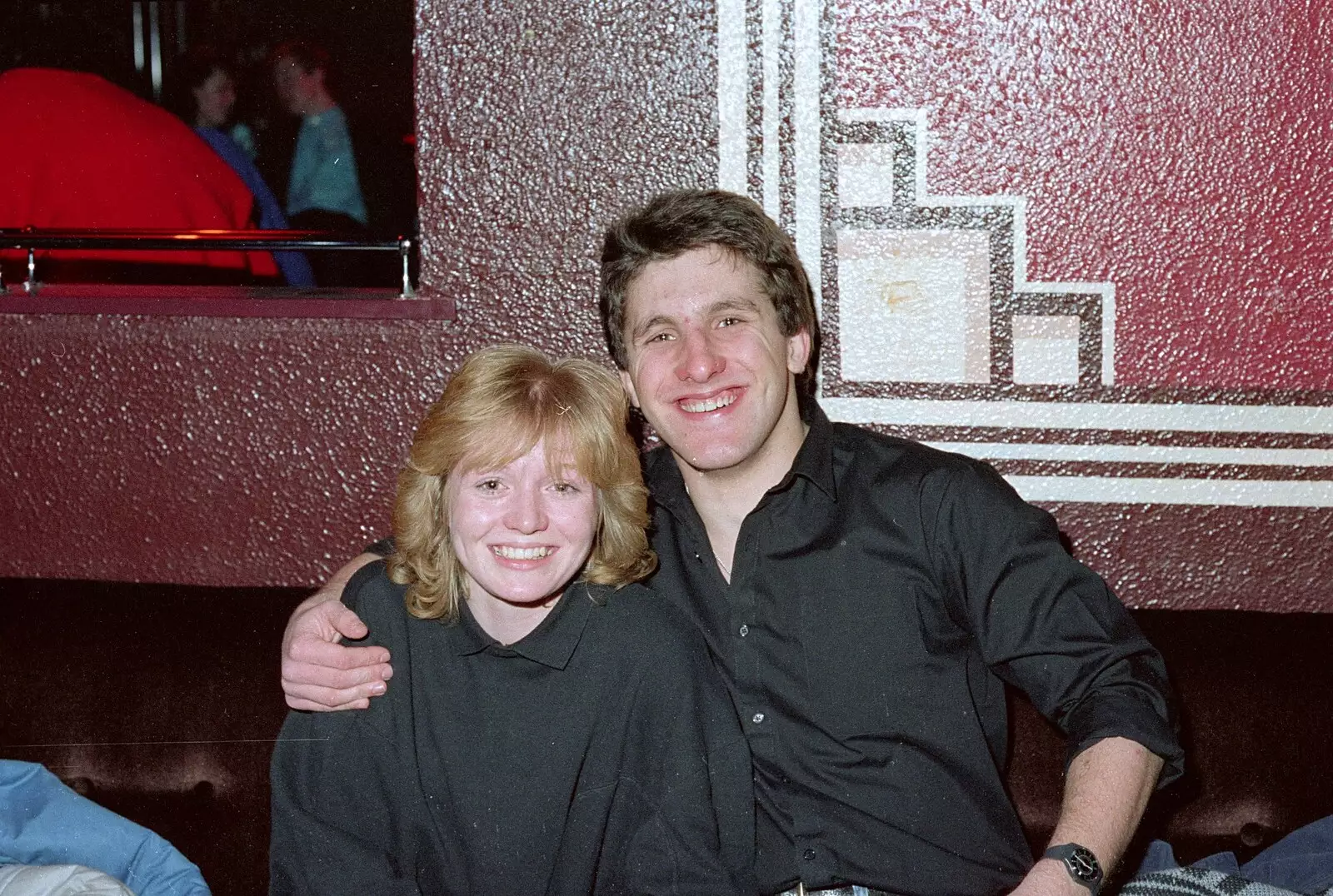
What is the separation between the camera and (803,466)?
62.8 inches

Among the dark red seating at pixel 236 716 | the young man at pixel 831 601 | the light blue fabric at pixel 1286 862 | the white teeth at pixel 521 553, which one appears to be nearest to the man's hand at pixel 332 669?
the young man at pixel 831 601

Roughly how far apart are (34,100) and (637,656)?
165cm

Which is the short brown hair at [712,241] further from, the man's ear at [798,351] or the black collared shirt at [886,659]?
the black collared shirt at [886,659]

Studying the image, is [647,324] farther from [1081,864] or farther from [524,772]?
[1081,864]

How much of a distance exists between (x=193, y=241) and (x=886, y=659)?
131cm

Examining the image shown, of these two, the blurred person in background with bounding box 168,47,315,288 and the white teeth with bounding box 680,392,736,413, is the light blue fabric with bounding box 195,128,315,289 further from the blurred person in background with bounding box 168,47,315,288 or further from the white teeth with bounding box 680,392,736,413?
the white teeth with bounding box 680,392,736,413

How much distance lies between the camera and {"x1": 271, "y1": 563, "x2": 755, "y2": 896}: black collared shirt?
1453 millimetres

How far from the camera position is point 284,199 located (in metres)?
2.61

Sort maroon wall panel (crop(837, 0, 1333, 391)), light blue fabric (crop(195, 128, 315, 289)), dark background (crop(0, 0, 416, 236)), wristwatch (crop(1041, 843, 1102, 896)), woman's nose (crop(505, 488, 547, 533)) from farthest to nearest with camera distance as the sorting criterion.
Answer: light blue fabric (crop(195, 128, 315, 289))
dark background (crop(0, 0, 416, 236))
maroon wall panel (crop(837, 0, 1333, 391))
woman's nose (crop(505, 488, 547, 533))
wristwatch (crop(1041, 843, 1102, 896))

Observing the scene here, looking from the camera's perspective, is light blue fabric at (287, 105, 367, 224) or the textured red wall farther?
light blue fabric at (287, 105, 367, 224)

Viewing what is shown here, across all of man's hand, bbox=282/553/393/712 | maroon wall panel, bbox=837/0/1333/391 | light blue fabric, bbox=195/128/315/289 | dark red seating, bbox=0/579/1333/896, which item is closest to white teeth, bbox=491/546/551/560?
man's hand, bbox=282/553/393/712

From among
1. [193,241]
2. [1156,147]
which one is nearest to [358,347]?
[193,241]

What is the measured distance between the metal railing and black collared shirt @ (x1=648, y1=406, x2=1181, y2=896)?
2.67ft

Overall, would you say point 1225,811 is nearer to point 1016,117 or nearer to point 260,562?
point 1016,117
